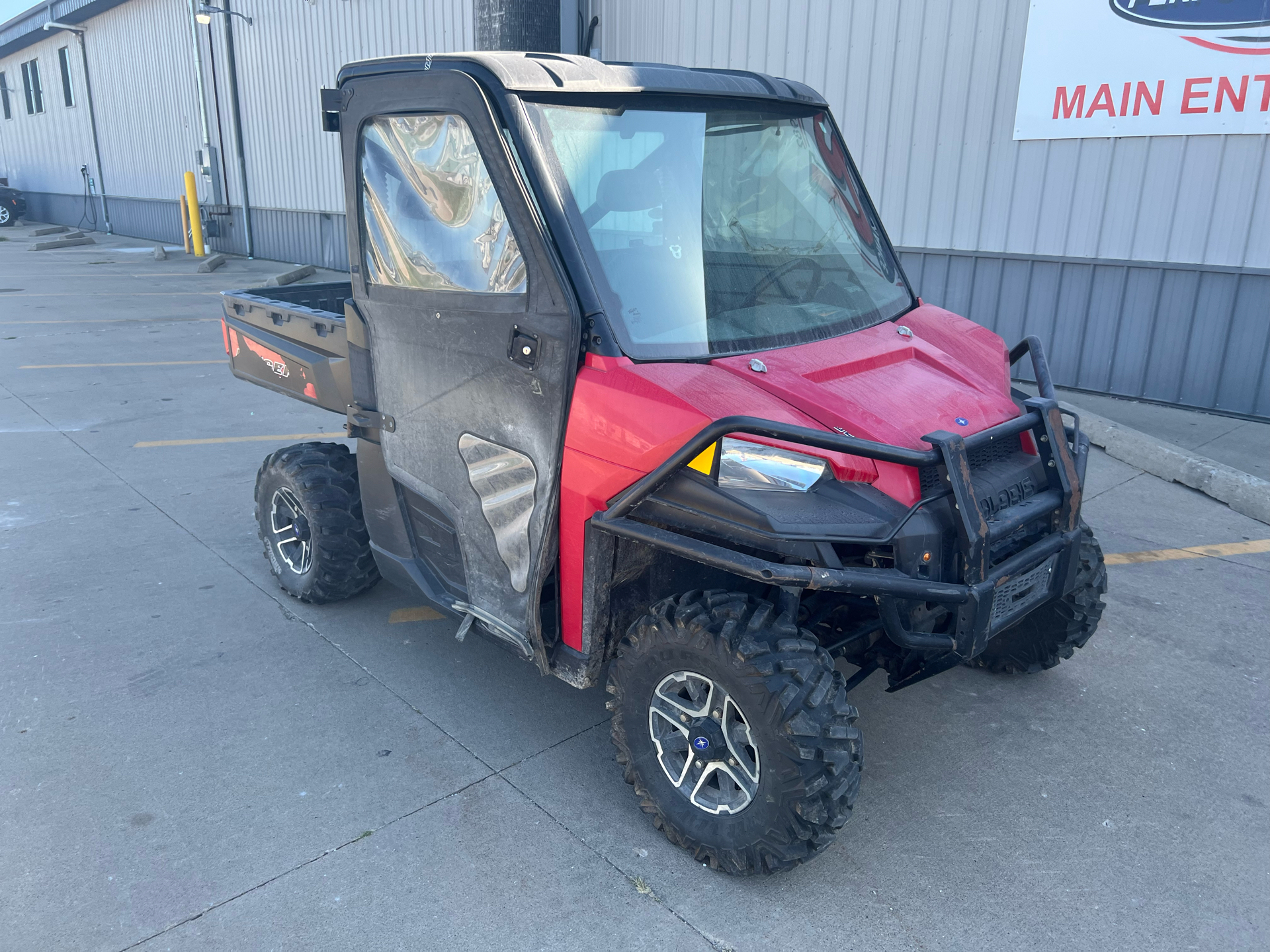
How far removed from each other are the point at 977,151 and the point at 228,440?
6.90 metres

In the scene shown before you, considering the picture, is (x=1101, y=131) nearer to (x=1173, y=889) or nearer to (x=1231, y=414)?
(x=1231, y=414)

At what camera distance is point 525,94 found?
2807mm

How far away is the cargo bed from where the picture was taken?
4016 millimetres

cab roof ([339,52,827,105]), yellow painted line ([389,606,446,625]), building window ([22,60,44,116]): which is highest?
building window ([22,60,44,116])

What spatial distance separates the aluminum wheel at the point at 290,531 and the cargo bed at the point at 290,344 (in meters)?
0.50

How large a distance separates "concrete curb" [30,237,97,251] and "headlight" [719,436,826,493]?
25056mm

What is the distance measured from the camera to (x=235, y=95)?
63.2ft

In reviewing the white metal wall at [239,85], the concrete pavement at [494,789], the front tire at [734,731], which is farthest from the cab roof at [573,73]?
the white metal wall at [239,85]

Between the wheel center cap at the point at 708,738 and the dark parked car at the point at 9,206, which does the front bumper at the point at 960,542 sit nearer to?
the wheel center cap at the point at 708,738

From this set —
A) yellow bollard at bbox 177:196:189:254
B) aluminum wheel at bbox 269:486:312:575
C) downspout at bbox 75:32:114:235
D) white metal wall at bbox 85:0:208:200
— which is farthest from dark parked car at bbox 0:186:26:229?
aluminum wheel at bbox 269:486:312:575

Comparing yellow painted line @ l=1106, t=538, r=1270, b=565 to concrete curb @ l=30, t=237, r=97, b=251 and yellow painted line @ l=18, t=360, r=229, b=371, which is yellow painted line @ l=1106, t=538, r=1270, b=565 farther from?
concrete curb @ l=30, t=237, r=97, b=251

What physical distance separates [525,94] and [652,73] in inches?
19.4

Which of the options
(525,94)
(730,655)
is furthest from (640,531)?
(525,94)

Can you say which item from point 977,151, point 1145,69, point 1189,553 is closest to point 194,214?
point 977,151
